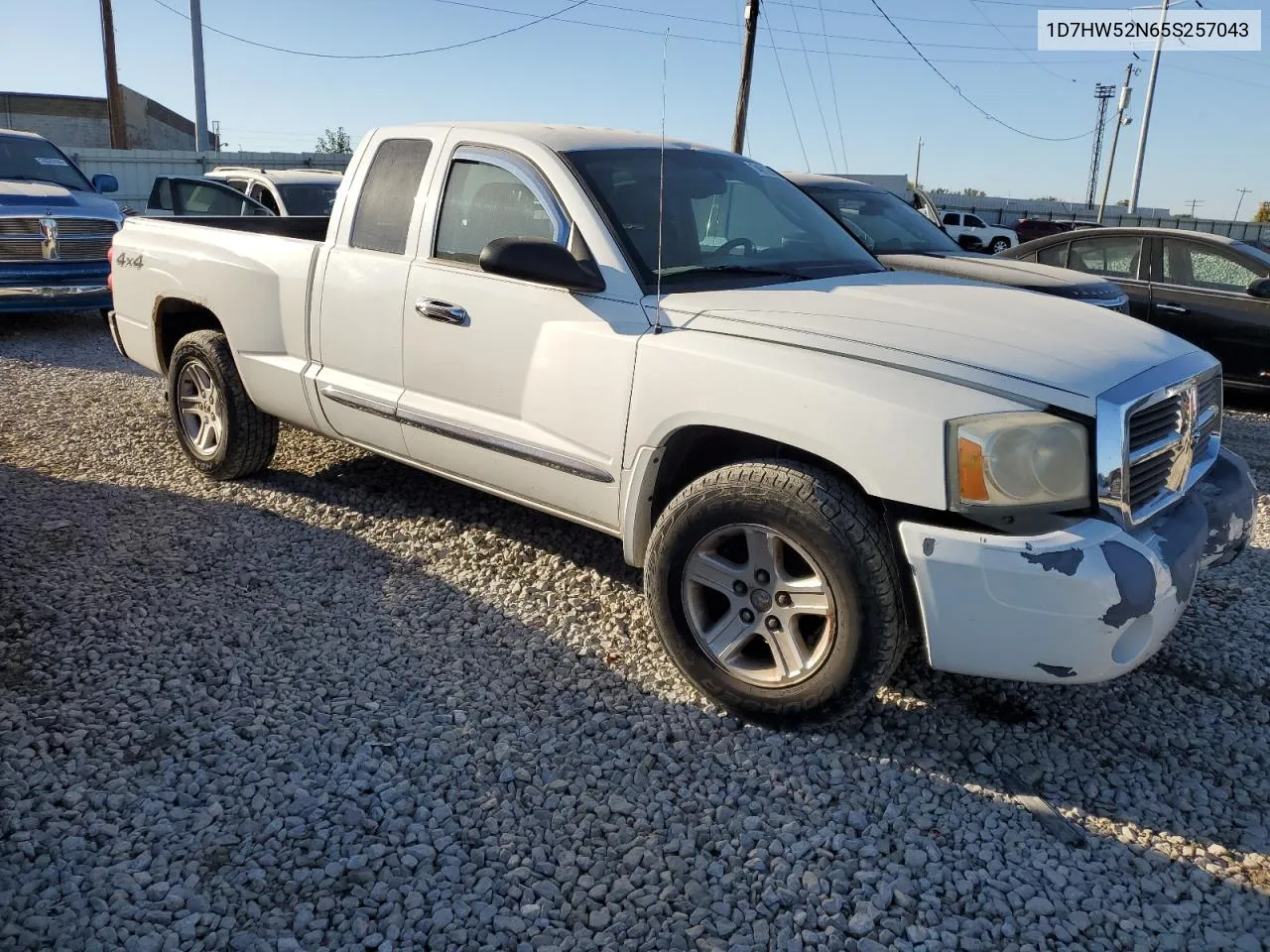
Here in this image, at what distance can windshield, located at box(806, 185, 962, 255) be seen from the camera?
817 centimetres

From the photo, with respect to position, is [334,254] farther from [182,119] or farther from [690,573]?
[182,119]

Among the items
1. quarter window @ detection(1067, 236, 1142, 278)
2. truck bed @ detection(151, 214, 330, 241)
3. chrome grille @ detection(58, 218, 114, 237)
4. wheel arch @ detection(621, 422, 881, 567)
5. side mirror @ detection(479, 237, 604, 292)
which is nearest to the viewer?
wheel arch @ detection(621, 422, 881, 567)

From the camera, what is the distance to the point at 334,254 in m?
4.64

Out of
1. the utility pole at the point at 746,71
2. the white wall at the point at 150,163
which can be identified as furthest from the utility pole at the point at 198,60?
the utility pole at the point at 746,71

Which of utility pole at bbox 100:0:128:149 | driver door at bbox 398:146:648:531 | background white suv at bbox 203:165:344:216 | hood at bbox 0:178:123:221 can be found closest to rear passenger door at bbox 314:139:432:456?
driver door at bbox 398:146:648:531

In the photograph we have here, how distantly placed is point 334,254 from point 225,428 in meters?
1.36

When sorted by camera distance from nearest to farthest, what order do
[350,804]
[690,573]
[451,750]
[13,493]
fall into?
[350,804], [451,750], [690,573], [13,493]

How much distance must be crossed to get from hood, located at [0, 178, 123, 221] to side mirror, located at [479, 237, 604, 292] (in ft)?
27.4

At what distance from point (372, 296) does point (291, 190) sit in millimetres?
7092

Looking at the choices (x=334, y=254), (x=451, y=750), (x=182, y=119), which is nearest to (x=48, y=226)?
(x=334, y=254)

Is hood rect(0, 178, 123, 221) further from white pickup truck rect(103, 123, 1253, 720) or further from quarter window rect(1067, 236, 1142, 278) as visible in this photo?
quarter window rect(1067, 236, 1142, 278)

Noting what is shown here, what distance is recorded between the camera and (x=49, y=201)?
10047 millimetres

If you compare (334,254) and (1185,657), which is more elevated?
(334,254)

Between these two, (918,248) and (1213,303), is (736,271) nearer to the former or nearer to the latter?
(918,248)
